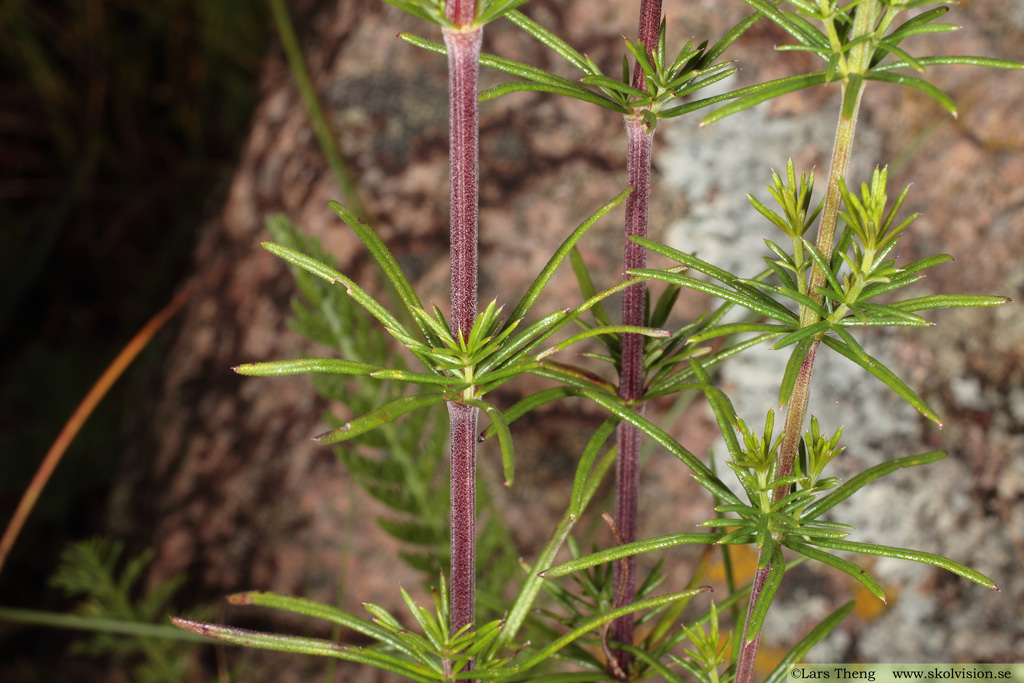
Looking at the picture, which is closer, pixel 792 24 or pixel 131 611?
pixel 792 24

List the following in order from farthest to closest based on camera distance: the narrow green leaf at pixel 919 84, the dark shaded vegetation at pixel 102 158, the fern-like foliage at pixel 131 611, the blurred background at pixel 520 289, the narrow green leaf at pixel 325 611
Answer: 1. the dark shaded vegetation at pixel 102 158
2. the fern-like foliage at pixel 131 611
3. the blurred background at pixel 520 289
4. the narrow green leaf at pixel 325 611
5. the narrow green leaf at pixel 919 84

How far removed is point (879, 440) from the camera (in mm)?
1559

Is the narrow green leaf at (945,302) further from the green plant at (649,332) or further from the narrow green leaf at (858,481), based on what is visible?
the narrow green leaf at (858,481)

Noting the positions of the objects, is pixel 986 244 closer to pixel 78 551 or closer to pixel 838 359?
pixel 838 359

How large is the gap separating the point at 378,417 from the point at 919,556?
0.45 meters

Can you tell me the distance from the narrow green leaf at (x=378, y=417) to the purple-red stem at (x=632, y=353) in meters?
0.21

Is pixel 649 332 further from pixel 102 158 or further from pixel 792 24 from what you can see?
pixel 102 158

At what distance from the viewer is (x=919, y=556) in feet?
2.14

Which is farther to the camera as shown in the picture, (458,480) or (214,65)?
(214,65)

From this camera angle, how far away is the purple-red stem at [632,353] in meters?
0.72

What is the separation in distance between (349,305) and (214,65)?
2.04 m

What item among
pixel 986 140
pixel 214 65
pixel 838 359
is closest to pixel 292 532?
pixel 838 359

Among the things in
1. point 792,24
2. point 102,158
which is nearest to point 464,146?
point 792,24

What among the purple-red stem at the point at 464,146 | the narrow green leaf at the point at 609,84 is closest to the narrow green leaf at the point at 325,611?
the purple-red stem at the point at 464,146
